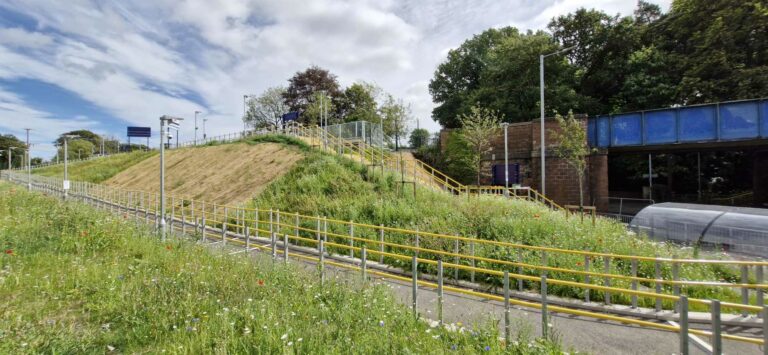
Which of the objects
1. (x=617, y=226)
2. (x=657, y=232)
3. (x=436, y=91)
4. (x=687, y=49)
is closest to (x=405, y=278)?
(x=617, y=226)

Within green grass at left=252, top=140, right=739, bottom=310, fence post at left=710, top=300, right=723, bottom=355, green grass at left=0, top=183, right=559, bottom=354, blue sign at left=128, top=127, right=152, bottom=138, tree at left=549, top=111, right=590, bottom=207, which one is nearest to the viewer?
fence post at left=710, top=300, right=723, bottom=355

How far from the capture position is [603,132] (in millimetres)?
24688

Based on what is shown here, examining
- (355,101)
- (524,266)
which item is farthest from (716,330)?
(355,101)

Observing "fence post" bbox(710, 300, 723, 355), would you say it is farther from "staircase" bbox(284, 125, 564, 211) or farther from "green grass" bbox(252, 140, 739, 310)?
"staircase" bbox(284, 125, 564, 211)

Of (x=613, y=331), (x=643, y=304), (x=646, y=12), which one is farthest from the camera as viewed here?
(x=646, y=12)

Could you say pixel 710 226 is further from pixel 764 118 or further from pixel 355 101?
pixel 355 101

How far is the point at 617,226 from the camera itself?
1195cm

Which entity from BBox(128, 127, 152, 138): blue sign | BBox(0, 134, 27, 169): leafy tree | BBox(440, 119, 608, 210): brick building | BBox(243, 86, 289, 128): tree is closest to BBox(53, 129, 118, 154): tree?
BBox(0, 134, 27, 169): leafy tree

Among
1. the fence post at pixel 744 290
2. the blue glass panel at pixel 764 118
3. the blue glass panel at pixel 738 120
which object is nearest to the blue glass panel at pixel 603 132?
the blue glass panel at pixel 738 120

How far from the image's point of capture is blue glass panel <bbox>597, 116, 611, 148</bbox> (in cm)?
2452

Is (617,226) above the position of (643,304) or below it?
above

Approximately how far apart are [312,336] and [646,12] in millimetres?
45395

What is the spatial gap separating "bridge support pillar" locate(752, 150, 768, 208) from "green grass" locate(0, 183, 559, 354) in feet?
129

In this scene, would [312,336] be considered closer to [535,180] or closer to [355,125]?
[535,180]
